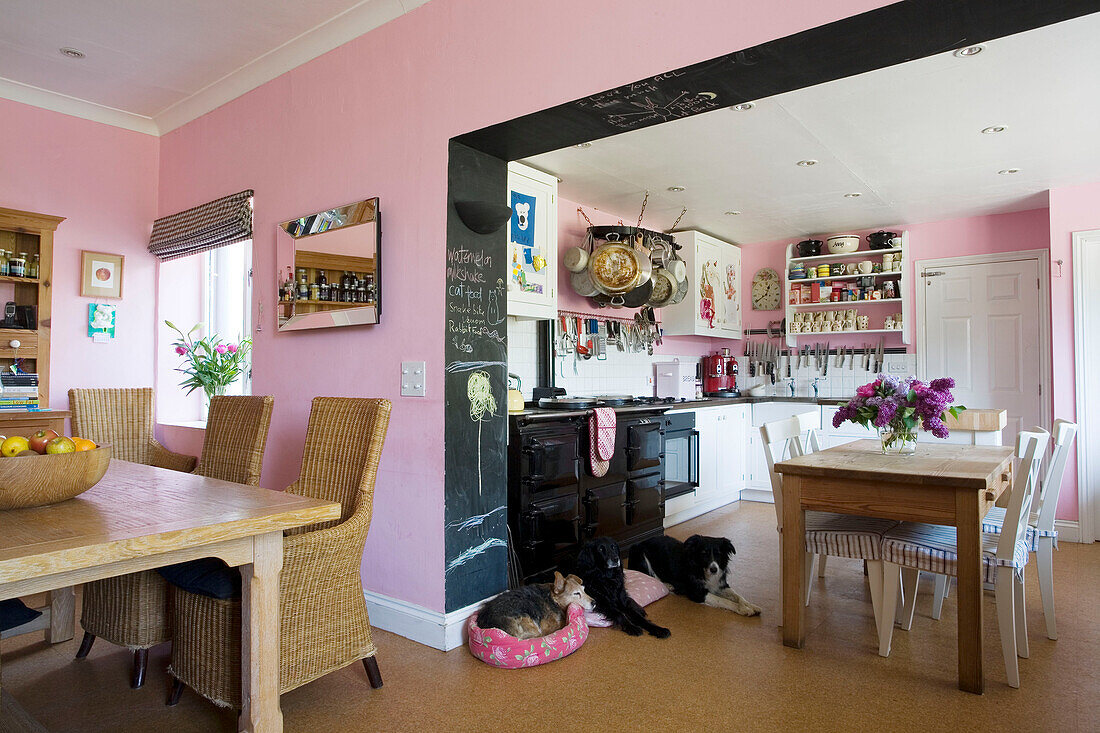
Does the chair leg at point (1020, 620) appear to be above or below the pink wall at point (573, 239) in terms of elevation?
below

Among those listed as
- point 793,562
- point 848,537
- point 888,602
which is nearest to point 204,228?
point 793,562

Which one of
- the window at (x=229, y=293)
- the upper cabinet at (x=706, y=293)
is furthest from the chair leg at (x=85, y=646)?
the upper cabinet at (x=706, y=293)

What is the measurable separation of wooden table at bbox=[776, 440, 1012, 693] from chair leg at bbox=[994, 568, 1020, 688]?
0.11 m

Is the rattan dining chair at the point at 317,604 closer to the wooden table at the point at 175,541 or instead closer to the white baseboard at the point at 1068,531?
the wooden table at the point at 175,541

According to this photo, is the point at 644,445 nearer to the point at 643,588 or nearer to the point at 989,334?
the point at 643,588

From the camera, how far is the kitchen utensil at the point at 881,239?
5695 millimetres

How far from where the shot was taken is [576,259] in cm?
472

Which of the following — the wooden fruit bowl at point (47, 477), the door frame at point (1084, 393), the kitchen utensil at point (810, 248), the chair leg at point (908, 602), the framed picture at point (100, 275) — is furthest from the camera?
the kitchen utensil at point (810, 248)

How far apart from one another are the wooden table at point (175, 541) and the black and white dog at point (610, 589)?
1518mm

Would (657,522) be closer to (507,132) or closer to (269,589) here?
(507,132)

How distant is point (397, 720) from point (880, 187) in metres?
4.36

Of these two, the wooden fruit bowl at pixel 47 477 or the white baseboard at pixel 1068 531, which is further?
the white baseboard at pixel 1068 531

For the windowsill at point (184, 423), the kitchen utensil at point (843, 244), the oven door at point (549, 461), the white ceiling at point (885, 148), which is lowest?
the oven door at point (549, 461)

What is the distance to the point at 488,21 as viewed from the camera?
2.66m
